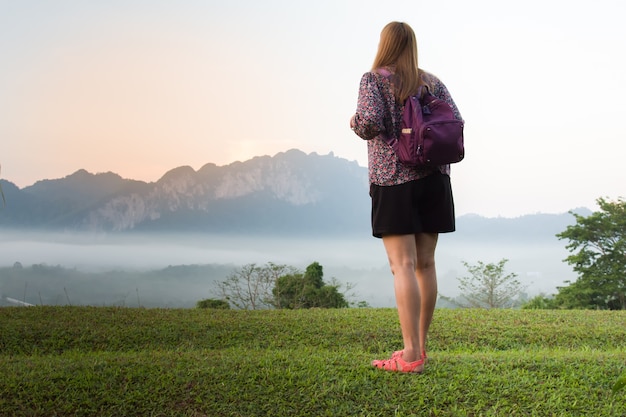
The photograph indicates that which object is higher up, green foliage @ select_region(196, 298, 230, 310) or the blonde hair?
the blonde hair

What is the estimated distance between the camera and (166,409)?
3.07 meters

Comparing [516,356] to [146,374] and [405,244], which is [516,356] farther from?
[146,374]

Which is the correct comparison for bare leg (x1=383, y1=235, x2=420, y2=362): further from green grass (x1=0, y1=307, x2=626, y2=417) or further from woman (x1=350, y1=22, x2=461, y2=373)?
green grass (x1=0, y1=307, x2=626, y2=417)

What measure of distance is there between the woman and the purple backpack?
8 cm

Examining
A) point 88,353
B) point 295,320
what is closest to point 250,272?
point 295,320

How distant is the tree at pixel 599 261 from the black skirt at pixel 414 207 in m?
7.77

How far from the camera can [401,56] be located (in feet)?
10.9

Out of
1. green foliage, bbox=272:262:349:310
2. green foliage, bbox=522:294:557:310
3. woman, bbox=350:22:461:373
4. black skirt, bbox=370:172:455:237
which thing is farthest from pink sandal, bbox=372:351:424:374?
green foliage, bbox=522:294:557:310

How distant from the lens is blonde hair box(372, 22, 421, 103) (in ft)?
10.8

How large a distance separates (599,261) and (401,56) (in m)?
8.40

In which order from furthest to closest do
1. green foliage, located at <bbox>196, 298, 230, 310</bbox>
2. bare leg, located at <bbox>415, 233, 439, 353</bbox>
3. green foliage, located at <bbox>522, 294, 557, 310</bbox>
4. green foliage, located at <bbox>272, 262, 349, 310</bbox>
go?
green foliage, located at <bbox>522, 294, 557, 310</bbox>
green foliage, located at <bbox>272, 262, 349, 310</bbox>
green foliage, located at <bbox>196, 298, 230, 310</bbox>
bare leg, located at <bbox>415, 233, 439, 353</bbox>

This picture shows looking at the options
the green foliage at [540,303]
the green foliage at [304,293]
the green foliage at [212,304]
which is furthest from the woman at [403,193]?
the green foliage at [540,303]

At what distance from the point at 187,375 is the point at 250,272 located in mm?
5627

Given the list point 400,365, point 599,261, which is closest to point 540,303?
point 599,261
